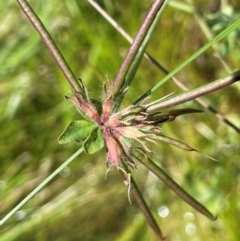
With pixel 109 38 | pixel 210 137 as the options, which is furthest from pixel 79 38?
pixel 210 137

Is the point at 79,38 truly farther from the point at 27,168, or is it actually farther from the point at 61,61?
the point at 61,61

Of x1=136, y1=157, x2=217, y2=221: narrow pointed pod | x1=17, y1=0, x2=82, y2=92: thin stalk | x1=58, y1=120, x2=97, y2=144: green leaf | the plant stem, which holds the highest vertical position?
x1=17, y1=0, x2=82, y2=92: thin stalk

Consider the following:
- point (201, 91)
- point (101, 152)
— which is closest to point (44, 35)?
point (201, 91)

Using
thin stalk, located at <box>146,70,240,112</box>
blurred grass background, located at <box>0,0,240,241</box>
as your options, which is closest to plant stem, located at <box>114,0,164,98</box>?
thin stalk, located at <box>146,70,240,112</box>

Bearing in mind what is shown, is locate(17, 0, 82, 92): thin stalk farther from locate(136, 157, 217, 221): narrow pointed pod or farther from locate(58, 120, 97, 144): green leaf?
locate(136, 157, 217, 221): narrow pointed pod

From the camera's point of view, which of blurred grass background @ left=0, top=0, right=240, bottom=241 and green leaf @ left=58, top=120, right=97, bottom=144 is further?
blurred grass background @ left=0, top=0, right=240, bottom=241

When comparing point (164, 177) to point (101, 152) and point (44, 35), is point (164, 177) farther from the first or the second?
point (101, 152)
